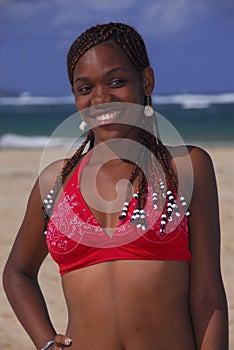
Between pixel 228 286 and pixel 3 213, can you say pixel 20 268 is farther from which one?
pixel 3 213

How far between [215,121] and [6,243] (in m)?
33.4

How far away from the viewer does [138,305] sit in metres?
2.28

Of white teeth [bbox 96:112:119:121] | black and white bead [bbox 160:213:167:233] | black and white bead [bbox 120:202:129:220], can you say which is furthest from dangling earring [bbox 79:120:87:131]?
black and white bead [bbox 160:213:167:233]

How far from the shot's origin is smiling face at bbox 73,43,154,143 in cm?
233

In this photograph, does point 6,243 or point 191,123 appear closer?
point 6,243

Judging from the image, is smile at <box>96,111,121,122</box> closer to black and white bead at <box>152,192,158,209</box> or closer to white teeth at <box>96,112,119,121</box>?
white teeth at <box>96,112,119,121</box>

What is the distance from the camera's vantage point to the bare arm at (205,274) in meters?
2.29

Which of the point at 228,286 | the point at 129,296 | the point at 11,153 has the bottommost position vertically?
the point at 228,286

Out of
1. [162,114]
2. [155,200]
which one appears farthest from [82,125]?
[162,114]

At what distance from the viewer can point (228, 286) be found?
24.8ft

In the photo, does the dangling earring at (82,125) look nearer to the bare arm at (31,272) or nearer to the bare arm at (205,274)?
the bare arm at (31,272)

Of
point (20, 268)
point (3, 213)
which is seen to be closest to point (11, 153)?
point (3, 213)

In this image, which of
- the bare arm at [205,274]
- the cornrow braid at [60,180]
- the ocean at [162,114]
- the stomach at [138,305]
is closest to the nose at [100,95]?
the cornrow braid at [60,180]

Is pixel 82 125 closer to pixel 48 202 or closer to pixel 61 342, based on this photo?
pixel 48 202
